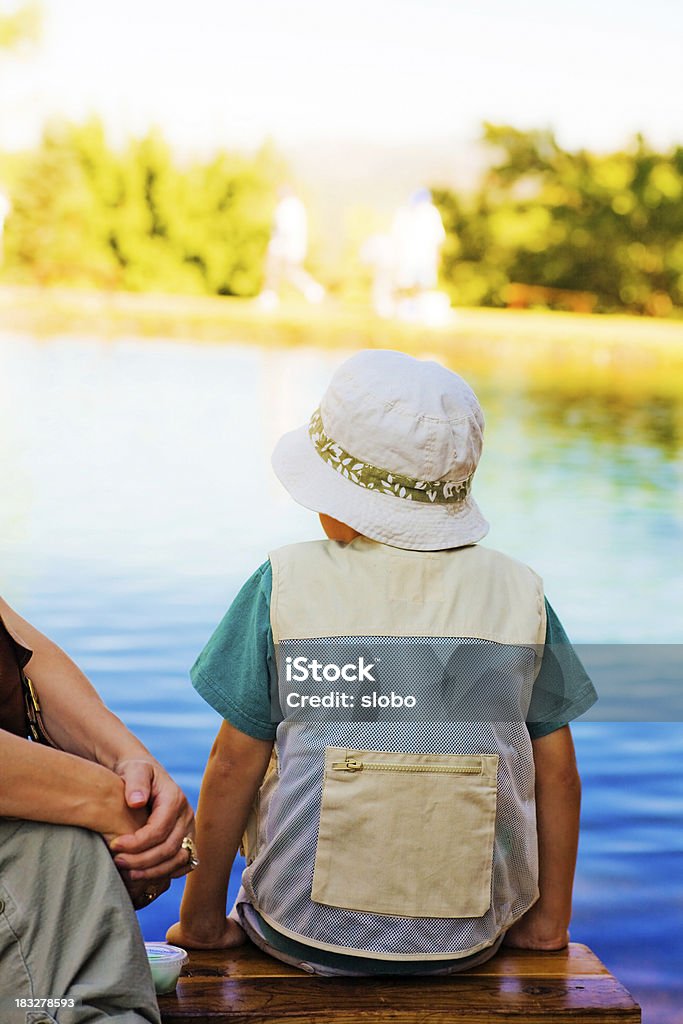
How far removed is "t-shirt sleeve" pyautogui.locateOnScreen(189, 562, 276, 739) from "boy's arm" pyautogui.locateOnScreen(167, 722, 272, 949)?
23 mm

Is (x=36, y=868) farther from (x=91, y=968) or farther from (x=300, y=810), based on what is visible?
(x=300, y=810)

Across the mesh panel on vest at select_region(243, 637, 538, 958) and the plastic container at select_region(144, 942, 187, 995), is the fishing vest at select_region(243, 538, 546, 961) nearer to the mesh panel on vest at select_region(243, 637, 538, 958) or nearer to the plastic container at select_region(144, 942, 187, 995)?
the mesh panel on vest at select_region(243, 637, 538, 958)

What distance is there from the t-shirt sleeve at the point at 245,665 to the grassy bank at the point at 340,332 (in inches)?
532

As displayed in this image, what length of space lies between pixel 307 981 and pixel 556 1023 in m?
0.24

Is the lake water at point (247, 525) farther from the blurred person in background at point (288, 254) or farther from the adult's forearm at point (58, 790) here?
the blurred person in background at point (288, 254)

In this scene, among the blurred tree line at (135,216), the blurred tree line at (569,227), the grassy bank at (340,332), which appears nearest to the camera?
the grassy bank at (340,332)

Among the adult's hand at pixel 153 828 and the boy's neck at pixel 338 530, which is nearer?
the adult's hand at pixel 153 828

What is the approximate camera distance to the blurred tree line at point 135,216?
16.6m

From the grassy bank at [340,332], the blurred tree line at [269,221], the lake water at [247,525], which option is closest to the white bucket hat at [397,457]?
the lake water at [247,525]

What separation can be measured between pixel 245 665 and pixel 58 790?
0.29 meters

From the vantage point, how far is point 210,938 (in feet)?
5.08

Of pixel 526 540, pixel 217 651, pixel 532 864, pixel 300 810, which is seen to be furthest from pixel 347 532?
pixel 526 540

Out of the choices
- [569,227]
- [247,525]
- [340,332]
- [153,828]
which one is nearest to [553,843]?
[153,828]

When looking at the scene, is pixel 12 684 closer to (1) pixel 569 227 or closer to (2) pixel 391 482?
(2) pixel 391 482
